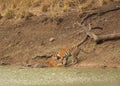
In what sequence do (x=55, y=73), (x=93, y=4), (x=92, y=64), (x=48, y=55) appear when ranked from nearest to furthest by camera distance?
(x=55, y=73), (x=92, y=64), (x=48, y=55), (x=93, y=4)

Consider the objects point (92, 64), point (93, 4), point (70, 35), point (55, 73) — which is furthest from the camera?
point (93, 4)

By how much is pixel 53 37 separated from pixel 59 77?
5.89 metres

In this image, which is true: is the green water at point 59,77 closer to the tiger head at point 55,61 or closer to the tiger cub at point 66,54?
the tiger head at point 55,61

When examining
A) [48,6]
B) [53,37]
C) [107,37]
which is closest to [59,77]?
[107,37]

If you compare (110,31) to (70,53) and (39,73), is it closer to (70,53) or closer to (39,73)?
(70,53)

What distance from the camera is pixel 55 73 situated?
19.5 m

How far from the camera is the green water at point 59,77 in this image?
17.2 m

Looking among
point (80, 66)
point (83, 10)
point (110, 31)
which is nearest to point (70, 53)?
point (80, 66)

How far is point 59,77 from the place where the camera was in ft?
60.7

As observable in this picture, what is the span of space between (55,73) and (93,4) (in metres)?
7.07

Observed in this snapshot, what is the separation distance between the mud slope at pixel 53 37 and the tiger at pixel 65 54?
9.7 inches

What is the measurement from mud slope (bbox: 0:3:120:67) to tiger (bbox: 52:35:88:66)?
245 mm

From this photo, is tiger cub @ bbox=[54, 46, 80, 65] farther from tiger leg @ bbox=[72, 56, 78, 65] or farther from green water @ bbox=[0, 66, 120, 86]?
green water @ bbox=[0, 66, 120, 86]

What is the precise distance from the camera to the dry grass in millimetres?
25734
